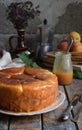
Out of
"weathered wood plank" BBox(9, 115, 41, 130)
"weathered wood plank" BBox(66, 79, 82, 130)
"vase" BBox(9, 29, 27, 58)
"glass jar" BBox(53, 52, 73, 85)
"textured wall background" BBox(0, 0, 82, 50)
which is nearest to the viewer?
"weathered wood plank" BBox(9, 115, 41, 130)

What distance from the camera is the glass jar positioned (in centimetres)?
117

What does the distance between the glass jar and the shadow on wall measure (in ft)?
2.29

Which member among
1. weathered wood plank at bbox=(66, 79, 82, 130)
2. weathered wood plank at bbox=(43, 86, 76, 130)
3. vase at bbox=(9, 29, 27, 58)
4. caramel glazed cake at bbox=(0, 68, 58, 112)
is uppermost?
caramel glazed cake at bbox=(0, 68, 58, 112)

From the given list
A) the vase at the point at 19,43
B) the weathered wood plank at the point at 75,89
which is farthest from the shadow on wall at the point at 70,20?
the weathered wood plank at the point at 75,89

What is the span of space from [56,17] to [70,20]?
0.09 meters

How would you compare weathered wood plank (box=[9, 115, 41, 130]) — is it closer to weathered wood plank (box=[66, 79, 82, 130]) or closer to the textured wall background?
weathered wood plank (box=[66, 79, 82, 130])

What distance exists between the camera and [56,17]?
6.06ft

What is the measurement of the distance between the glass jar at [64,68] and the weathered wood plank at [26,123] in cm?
35

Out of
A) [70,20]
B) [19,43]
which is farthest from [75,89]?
[70,20]

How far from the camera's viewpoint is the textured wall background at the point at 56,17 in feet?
5.98

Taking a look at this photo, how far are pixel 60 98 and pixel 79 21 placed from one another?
39.2 inches

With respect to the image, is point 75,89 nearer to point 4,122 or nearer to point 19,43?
point 4,122

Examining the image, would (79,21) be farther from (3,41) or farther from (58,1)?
(3,41)

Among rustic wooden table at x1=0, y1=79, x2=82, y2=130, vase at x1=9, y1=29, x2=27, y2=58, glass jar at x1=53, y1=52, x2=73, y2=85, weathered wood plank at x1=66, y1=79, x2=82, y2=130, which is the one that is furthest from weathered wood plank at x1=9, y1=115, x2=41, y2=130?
vase at x1=9, y1=29, x2=27, y2=58
